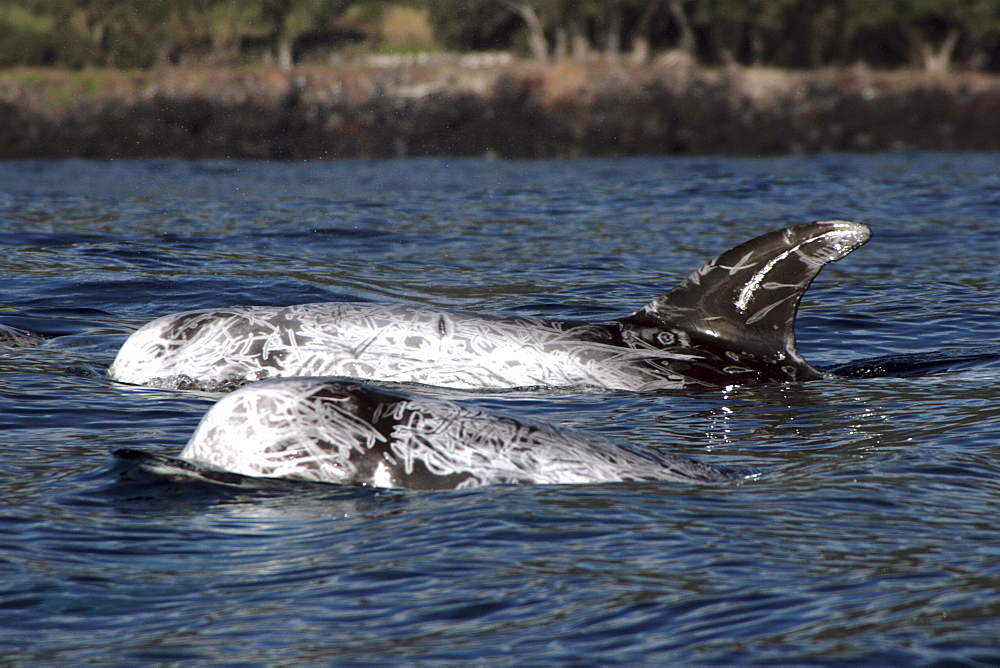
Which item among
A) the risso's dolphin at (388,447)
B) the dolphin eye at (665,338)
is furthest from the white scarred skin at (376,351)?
the risso's dolphin at (388,447)

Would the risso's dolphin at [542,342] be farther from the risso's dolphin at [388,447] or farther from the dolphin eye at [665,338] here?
the risso's dolphin at [388,447]

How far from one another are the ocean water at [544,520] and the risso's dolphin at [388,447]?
0.17 metres

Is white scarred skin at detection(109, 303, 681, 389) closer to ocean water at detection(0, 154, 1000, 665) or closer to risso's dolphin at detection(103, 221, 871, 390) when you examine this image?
risso's dolphin at detection(103, 221, 871, 390)

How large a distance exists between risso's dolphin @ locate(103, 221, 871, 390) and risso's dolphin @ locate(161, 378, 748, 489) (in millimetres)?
3041

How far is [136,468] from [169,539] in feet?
4.31

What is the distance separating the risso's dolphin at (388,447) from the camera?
7734 millimetres

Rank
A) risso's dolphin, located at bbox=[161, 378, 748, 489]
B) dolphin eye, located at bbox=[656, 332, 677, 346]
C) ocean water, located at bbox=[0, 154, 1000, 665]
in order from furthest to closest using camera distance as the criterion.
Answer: dolphin eye, located at bbox=[656, 332, 677, 346] < risso's dolphin, located at bbox=[161, 378, 748, 489] < ocean water, located at bbox=[0, 154, 1000, 665]

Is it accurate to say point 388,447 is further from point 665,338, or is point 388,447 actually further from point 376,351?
point 665,338

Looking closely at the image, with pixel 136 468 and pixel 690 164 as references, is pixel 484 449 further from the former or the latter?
pixel 690 164

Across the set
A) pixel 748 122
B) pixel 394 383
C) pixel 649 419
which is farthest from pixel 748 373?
pixel 748 122

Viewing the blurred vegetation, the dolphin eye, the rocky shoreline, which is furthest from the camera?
the blurred vegetation

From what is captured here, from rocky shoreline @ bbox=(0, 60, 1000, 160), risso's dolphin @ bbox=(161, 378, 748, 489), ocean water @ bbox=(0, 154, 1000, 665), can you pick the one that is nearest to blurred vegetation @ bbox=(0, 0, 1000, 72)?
rocky shoreline @ bbox=(0, 60, 1000, 160)

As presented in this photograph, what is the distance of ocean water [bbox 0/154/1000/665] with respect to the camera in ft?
18.5

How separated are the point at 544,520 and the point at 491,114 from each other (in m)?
46.7
